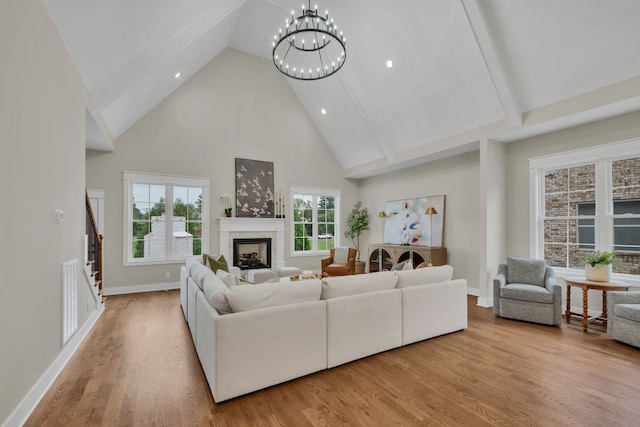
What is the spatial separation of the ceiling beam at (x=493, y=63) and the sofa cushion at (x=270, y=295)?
3907 mm

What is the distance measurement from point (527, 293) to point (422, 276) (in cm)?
180

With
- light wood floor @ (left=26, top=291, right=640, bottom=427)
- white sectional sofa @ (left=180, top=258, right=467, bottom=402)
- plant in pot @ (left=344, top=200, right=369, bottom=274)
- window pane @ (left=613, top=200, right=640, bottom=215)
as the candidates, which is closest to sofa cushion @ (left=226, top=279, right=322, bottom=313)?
white sectional sofa @ (left=180, top=258, right=467, bottom=402)

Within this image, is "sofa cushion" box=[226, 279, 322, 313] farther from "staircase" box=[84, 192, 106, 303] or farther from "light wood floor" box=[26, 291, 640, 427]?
"staircase" box=[84, 192, 106, 303]

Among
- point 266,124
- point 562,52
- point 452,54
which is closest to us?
point 562,52

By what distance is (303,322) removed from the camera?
2.58m

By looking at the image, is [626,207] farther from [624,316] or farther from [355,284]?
[355,284]

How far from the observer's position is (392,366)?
2822 mm

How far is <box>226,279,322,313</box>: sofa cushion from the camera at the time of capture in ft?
7.76

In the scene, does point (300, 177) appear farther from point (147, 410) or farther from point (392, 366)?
point (147, 410)

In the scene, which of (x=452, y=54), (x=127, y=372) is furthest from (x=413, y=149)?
(x=127, y=372)

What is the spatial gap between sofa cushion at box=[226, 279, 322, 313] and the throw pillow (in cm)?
425

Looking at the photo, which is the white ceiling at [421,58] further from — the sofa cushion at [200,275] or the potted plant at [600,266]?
the sofa cushion at [200,275]

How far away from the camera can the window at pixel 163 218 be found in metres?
6.07

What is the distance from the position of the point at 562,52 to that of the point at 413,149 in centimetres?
295
